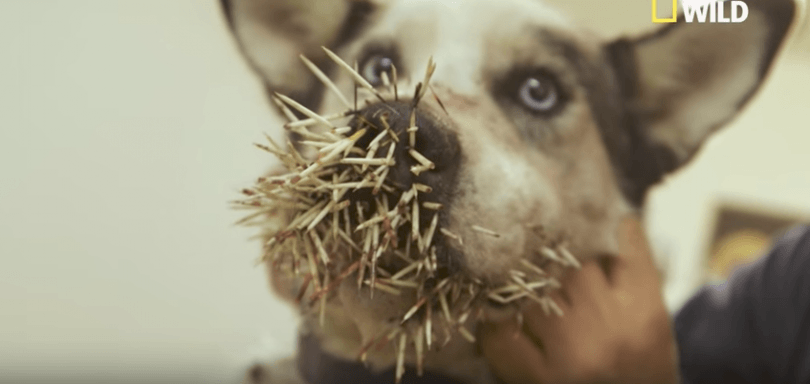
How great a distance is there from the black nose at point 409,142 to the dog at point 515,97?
3 centimetres

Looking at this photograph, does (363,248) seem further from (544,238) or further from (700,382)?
(700,382)

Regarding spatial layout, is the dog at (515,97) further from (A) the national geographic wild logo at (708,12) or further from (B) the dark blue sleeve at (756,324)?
(B) the dark blue sleeve at (756,324)

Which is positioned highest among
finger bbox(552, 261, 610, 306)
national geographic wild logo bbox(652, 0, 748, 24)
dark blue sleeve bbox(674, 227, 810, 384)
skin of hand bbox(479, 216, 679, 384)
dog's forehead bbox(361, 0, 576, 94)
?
dog's forehead bbox(361, 0, 576, 94)

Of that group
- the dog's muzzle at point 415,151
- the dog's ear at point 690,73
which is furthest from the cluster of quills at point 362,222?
the dog's ear at point 690,73

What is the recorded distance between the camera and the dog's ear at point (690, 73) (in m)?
0.62

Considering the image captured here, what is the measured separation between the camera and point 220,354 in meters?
0.64

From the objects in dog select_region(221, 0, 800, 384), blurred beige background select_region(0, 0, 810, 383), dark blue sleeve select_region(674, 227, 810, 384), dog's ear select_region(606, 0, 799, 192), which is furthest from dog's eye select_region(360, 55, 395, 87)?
dark blue sleeve select_region(674, 227, 810, 384)

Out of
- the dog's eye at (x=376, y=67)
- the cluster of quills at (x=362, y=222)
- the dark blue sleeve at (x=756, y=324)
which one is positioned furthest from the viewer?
the dark blue sleeve at (x=756, y=324)

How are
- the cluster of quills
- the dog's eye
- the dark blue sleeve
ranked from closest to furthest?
the cluster of quills < the dog's eye < the dark blue sleeve

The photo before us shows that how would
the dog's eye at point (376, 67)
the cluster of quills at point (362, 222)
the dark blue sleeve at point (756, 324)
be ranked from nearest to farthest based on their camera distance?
the cluster of quills at point (362, 222)
the dog's eye at point (376, 67)
the dark blue sleeve at point (756, 324)

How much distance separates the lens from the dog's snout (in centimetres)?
40

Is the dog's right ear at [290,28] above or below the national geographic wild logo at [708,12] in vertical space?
above

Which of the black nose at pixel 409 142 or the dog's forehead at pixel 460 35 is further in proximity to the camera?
the dog's forehead at pixel 460 35

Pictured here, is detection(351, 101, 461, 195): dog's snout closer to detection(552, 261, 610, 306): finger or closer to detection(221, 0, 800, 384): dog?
detection(221, 0, 800, 384): dog
